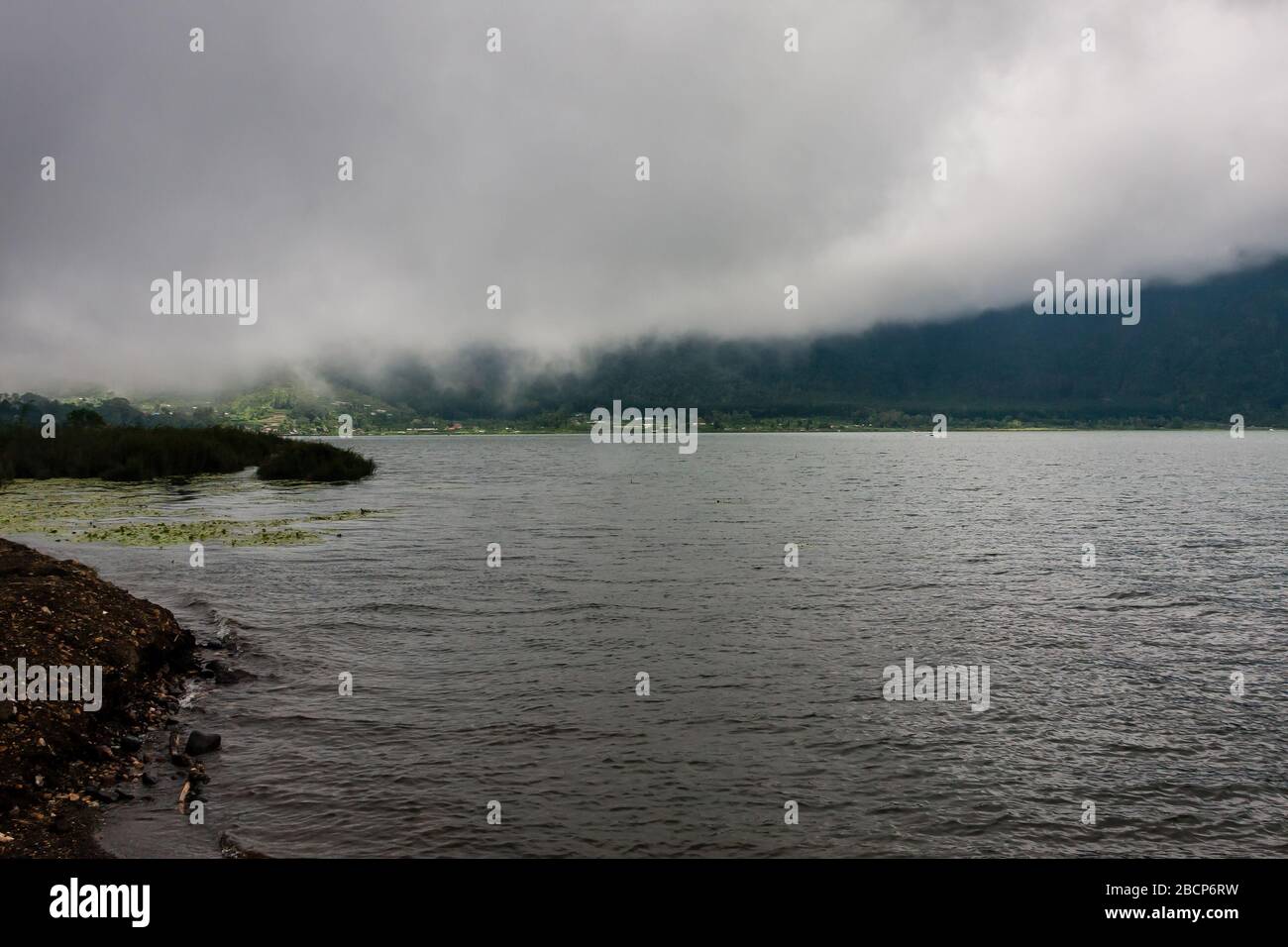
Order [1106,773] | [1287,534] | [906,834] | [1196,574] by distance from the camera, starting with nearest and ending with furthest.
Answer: [906,834] < [1106,773] < [1196,574] < [1287,534]

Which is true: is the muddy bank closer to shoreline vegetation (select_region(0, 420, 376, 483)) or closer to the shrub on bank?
→ the shrub on bank

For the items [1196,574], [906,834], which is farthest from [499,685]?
[1196,574]

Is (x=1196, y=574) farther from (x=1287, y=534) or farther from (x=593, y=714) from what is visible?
(x=593, y=714)

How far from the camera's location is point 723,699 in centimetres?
2288

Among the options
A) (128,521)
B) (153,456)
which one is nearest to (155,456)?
(153,456)

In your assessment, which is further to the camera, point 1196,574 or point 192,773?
point 1196,574

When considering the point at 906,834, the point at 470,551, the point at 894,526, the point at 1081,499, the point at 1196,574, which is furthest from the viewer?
the point at 1081,499

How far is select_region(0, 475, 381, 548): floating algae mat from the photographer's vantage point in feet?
169

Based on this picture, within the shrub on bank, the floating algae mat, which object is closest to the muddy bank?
the floating algae mat

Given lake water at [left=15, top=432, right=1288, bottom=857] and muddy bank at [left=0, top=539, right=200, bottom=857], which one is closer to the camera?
muddy bank at [left=0, top=539, right=200, bottom=857]

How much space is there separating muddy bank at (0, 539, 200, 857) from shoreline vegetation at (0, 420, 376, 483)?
8579cm

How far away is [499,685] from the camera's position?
2369 cm

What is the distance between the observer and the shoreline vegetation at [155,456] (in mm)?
100062
